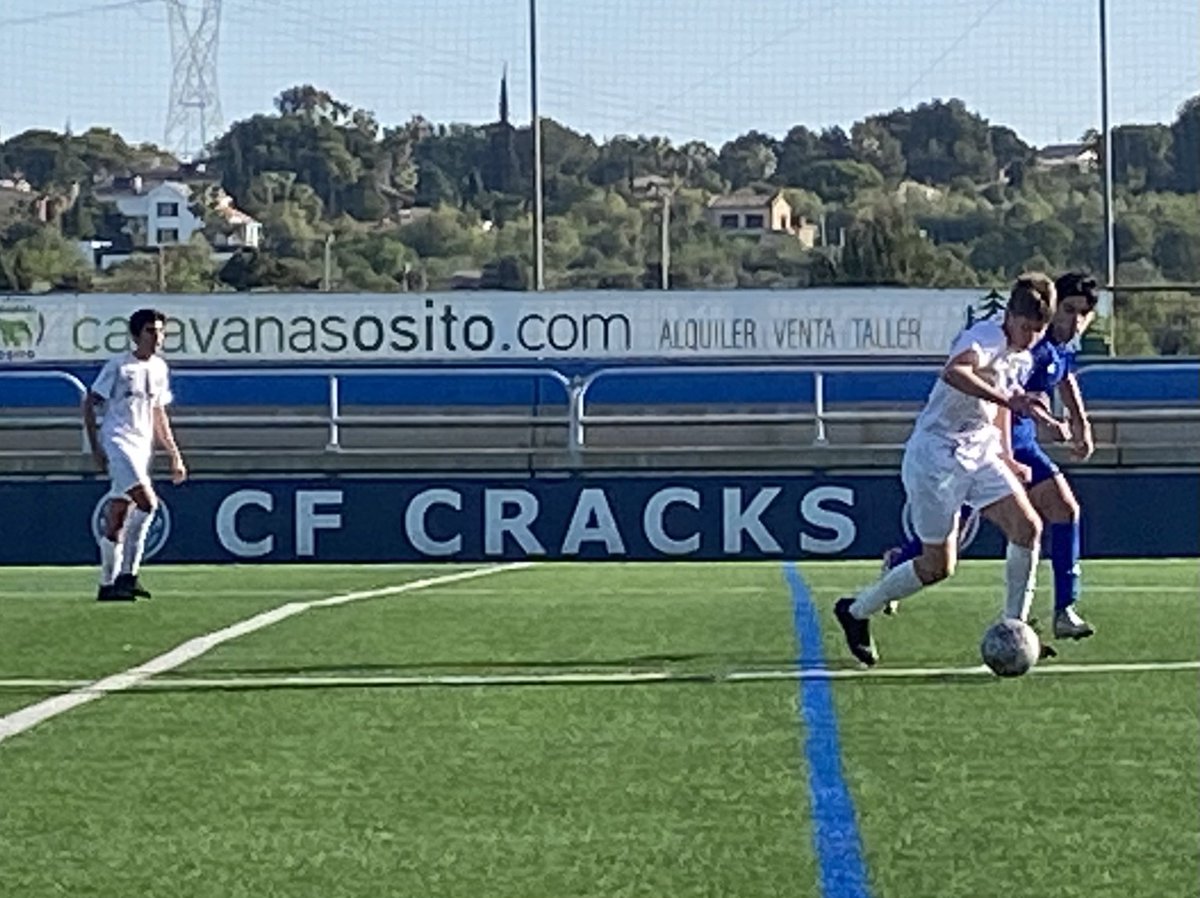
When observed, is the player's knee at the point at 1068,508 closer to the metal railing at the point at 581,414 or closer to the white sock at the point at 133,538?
the white sock at the point at 133,538

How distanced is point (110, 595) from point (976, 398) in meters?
6.46

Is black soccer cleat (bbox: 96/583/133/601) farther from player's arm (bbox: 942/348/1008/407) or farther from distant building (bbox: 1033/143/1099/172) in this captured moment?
distant building (bbox: 1033/143/1099/172)

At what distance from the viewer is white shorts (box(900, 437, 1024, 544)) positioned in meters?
11.2

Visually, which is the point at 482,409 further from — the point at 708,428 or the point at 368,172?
the point at 368,172

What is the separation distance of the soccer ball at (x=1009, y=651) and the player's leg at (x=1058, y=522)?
1.66m

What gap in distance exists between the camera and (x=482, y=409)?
86.5ft

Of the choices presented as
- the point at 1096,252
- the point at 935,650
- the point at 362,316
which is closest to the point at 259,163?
the point at 362,316

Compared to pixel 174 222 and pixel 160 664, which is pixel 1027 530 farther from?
pixel 174 222

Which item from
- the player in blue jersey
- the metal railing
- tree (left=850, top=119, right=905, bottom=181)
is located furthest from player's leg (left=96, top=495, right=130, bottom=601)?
tree (left=850, top=119, right=905, bottom=181)

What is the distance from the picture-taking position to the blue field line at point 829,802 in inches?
251

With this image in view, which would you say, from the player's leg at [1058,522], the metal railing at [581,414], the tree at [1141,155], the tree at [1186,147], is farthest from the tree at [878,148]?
the player's leg at [1058,522]

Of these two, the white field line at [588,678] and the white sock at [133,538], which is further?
the white sock at [133,538]

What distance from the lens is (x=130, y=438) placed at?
1655cm

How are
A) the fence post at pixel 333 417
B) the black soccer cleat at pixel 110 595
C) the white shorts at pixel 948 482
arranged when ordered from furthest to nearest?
the fence post at pixel 333 417, the black soccer cleat at pixel 110 595, the white shorts at pixel 948 482
